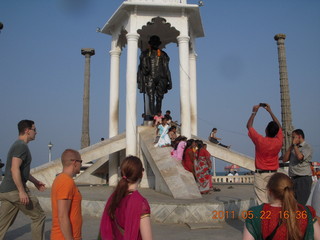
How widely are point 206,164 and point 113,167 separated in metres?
5.90

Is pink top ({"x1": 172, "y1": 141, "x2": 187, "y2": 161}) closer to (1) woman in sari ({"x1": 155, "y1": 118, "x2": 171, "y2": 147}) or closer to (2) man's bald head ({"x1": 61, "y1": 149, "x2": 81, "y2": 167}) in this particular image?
(1) woman in sari ({"x1": 155, "y1": 118, "x2": 171, "y2": 147})

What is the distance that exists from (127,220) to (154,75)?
1380cm

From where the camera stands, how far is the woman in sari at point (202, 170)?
10172 millimetres

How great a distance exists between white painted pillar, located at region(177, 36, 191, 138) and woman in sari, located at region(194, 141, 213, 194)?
3.29 meters

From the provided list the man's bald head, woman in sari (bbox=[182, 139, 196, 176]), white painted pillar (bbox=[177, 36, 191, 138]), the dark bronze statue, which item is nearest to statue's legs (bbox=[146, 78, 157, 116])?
the dark bronze statue

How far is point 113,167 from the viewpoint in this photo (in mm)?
15172

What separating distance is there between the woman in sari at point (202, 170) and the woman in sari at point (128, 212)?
7374mm

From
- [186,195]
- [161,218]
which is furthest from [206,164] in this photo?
[161,218]

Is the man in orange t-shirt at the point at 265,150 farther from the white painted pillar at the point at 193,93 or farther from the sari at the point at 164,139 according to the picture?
the white painted pillar at the point at 193,93

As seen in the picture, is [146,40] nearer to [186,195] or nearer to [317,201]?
[186,195]

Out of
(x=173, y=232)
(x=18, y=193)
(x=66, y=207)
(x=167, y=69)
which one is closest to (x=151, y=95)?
(x=167, y=69)

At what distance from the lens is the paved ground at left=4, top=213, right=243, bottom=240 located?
611cm

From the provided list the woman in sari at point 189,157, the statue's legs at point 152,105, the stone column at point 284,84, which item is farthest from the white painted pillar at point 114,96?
the stone column at point 284,84

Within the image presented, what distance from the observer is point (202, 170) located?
405 inches
